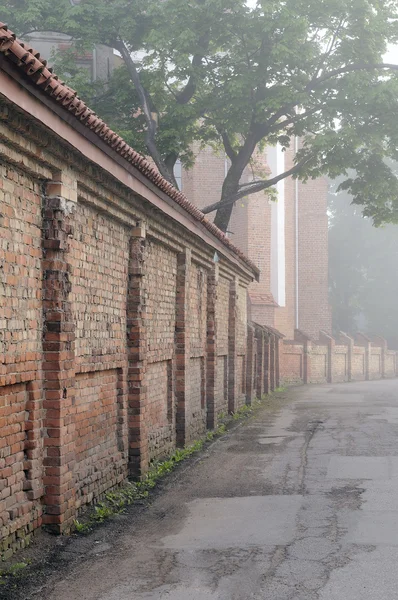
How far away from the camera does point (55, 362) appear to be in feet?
23.8

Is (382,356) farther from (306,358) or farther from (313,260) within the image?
(306,358)

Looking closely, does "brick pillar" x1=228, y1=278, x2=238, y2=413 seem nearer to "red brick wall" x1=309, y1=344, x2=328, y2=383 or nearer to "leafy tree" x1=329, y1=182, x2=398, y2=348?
"red brick wall" x1=309, y1=344, x2=328, y2=383

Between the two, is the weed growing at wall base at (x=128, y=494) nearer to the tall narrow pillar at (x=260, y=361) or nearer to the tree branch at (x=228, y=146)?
the tree branch at (x=228, y=146)

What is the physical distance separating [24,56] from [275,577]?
3.82 meters

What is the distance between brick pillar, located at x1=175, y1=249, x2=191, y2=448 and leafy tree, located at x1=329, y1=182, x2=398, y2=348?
164 ft

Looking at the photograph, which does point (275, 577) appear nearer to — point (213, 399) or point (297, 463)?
point (297, 463)

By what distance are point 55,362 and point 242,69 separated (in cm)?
1633

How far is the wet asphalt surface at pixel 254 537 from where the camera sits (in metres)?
5.76

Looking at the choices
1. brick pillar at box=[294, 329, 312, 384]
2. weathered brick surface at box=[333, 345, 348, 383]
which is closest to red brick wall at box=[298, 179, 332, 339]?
weathered brick surface at box=[333, 345, 348, 383]

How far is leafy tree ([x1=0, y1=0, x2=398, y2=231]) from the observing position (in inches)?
845

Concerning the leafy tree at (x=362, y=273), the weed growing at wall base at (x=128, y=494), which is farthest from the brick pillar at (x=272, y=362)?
the leafy tree at (x=362, y=273)

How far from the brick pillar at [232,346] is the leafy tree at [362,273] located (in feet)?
141

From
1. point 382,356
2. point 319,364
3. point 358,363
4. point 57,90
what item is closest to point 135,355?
point 57,90

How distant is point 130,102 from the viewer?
2305cm
